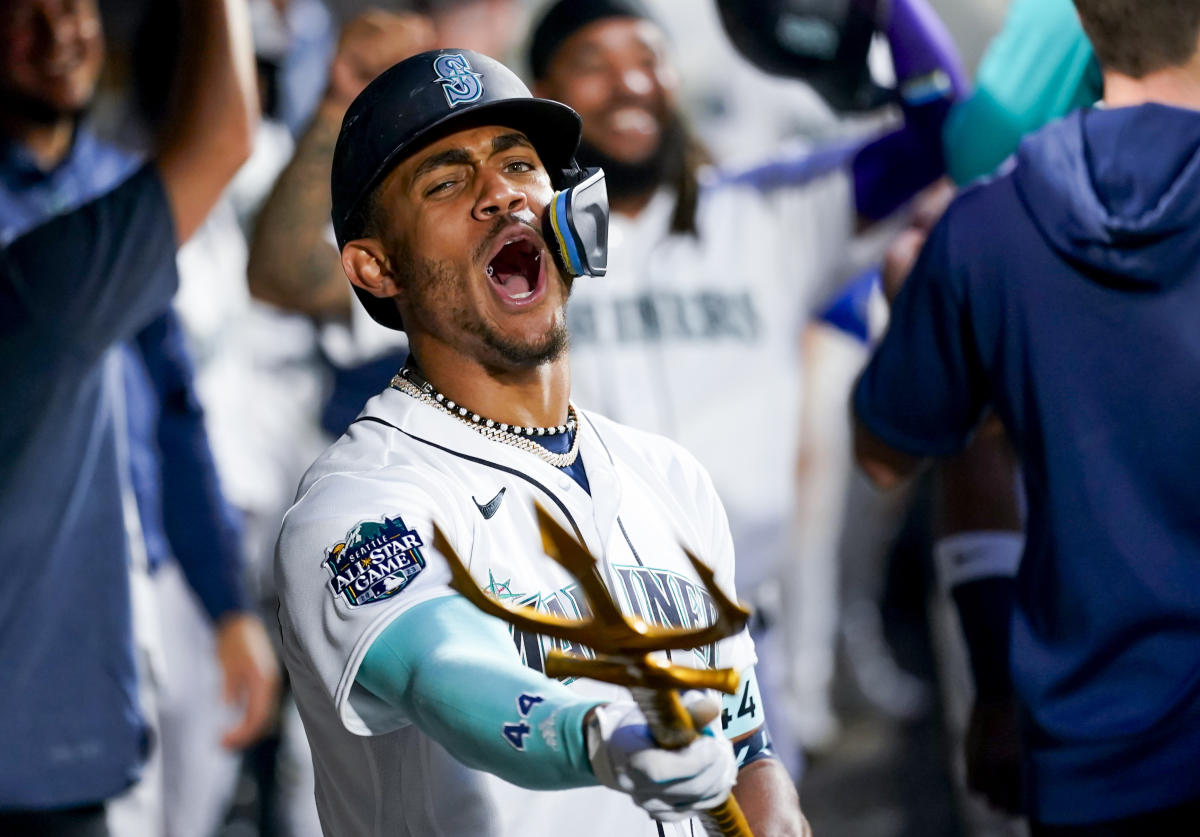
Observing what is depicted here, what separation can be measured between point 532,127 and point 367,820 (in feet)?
2.63

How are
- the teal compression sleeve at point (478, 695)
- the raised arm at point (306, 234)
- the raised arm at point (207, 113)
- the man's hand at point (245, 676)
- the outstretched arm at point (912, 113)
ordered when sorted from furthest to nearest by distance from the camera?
the outstretched arm at point (912, 113) < the raised arm at point (306, 234) < the man's hand at point (245, 676) < the raised arm at point (207, 113) < the teal compression sleeve at point (478, 695)

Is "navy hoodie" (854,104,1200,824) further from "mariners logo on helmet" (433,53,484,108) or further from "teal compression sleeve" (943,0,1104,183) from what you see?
"mariners logo on helmet" (433,53,484,108)

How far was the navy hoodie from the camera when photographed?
211 centimetres

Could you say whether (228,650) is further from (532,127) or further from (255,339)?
(532,127)

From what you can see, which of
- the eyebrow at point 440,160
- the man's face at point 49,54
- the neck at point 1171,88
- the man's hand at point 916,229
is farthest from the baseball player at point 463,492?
the man's hand at point 916,229

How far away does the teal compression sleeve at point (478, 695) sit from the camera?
1081mm

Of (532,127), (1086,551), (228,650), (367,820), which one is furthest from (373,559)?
(228,650)

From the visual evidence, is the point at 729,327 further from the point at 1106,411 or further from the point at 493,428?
the point at 493,428

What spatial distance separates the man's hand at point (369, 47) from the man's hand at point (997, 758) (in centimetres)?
204

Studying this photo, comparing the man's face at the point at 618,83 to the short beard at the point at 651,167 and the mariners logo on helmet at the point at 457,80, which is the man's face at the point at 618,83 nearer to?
the short beard at the point at 651,167

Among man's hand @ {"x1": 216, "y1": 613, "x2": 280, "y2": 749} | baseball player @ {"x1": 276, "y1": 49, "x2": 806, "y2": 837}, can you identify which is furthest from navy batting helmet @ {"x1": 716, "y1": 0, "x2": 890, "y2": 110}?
baseball player @ {"x1": 276, "y1": 49, "x2": 806, "y2": 837}

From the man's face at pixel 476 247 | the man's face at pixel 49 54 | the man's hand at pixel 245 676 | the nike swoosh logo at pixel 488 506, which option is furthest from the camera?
the man's hand at pixel 245 676

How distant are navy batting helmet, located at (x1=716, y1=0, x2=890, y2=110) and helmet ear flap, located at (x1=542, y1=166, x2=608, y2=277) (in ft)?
8.01

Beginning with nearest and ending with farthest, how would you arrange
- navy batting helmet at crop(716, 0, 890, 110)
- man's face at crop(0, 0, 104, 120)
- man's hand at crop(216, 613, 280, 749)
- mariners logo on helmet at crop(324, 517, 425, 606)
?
mariners logo on helmet at crop(324, 517, 425, 606) < man's face at crop(0, 0, 104, 120) < man's hand at crop(216, 613, 280, 749) < navy batting helmet at crop(716, 0, 890, 110)
